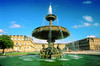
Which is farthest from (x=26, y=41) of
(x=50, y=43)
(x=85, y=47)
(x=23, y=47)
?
(x=85, y=47)

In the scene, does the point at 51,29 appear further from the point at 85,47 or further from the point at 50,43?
the point at 85,47

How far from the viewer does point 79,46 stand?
91062 millimetres

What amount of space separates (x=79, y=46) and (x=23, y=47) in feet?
219

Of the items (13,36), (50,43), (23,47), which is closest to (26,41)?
(23,47)

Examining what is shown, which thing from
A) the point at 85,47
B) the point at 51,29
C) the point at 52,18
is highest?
the point at 52,18

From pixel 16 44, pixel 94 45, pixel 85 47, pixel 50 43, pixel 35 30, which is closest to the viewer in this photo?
pixel 35 30

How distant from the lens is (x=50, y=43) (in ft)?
39.5

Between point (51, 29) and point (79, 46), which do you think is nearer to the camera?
point (51, 29)

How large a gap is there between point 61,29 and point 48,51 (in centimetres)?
369

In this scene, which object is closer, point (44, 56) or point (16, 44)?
point (44, 56)

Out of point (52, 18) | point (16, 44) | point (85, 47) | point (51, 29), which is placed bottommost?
point (85, 47)

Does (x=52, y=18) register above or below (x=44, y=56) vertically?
above

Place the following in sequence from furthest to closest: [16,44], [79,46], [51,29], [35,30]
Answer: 1. [79,46]
2. [16,44]
3. [35,30]
4. [51,29]

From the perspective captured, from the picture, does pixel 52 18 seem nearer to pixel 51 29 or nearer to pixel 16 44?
pixel 51 29
